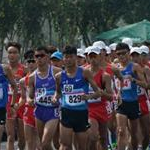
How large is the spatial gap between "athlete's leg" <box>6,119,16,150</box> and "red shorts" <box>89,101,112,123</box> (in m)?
1.53

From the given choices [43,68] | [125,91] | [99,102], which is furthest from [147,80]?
[43,68]

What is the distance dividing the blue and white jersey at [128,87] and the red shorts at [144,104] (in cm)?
39

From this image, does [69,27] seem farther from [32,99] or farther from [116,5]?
[32,99]

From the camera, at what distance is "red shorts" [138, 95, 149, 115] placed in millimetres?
12750

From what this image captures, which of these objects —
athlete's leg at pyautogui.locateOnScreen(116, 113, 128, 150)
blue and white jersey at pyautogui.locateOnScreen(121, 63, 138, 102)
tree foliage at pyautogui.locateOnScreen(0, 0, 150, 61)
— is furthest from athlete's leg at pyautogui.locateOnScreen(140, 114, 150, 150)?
tree foliage at pyautogui.locateOnScreen(0, 0, 150, 61)

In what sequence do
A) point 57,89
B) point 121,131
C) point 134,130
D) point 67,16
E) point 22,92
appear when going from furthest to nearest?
1. point 67,16
2. point 134,130
3. point 121,131
4. point 22,92
5. point 57,89

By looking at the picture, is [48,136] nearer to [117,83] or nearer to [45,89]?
[45,89]

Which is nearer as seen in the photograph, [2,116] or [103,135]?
[2,116]

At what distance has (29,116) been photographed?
37.2 feet

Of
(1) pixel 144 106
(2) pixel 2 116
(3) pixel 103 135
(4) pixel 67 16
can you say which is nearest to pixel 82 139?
(3) pixel 103 135

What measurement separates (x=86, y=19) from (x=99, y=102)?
94.9 ft

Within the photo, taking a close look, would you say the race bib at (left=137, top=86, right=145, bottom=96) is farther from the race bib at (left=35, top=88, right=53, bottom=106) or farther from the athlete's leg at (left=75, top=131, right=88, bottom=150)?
the athlete's leg at (left=75, top=131, right=88, bottom=150)

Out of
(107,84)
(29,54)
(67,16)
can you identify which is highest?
(67,16)

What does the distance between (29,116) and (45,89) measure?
2.96ft
